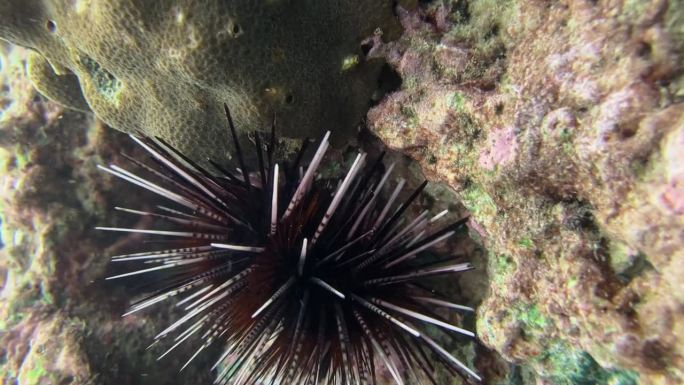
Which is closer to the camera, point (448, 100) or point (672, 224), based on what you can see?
point (672, 224)

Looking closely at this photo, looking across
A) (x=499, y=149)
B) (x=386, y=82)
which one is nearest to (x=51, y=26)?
(x=386, y=82)

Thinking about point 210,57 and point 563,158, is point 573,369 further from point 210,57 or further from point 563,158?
point 210,57

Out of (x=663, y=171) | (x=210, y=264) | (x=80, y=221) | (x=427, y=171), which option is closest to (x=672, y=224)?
(x=663, y=171)

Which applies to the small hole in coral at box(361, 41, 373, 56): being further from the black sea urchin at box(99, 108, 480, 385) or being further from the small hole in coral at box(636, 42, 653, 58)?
the small hole in coral at box(636, 42, 653, 58)

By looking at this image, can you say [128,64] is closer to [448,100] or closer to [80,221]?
[448,100]

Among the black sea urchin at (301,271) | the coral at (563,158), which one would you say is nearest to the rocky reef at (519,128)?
the coral at (563,158)
